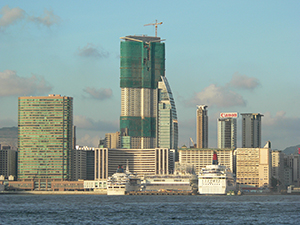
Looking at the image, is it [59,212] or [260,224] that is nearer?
[260,224]

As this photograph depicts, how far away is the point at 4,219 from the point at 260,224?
60.2 metres

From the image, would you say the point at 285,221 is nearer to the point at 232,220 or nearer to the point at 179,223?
the point at 232,220

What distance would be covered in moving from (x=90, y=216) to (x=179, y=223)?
29181mm

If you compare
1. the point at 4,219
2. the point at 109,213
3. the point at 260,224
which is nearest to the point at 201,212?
the point at 109,213

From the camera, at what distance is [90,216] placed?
16688 cm

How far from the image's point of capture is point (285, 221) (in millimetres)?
151250

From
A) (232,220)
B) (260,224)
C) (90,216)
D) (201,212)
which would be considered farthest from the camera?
(201,212)

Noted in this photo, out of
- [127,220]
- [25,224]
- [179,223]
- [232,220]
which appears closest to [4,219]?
[25,224]

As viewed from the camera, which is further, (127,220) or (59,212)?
(59,212)

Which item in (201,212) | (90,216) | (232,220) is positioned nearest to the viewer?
(232,220)

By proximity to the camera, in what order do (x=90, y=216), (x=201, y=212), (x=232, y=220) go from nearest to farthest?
(x=232, y=220) → (x=90, y=216) → (x=201, y=212)

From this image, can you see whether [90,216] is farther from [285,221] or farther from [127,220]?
[285,221]

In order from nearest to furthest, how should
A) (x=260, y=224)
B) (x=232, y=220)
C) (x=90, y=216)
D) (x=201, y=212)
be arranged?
1. (x=260, y=224)
2. (x=232, y=220)
3. (x=90, y=216)
4. (x=201, y=212)

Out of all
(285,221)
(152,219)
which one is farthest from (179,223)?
(285,221)
